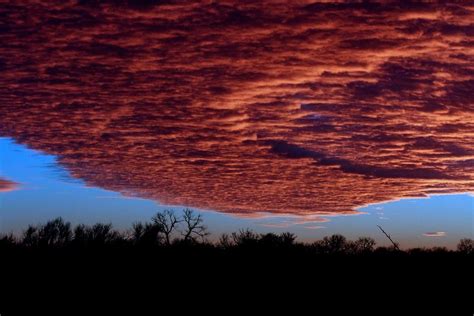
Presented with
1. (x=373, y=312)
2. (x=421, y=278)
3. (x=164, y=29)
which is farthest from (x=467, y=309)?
(x=164, y=29)

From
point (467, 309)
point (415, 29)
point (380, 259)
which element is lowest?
point (467, 309)

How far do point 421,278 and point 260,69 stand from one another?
9602mm

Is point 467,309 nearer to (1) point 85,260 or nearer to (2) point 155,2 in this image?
(2) point 155,2

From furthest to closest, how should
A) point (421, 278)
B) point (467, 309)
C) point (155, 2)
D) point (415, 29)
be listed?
point (421, 278) → point (467, 309) → point (415, 29) → point (155, 2)

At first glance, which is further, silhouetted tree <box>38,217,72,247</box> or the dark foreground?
silhouetted tree <box>38,217,72,247</box>

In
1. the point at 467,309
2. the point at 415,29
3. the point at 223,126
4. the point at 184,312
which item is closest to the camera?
the point at 415,29

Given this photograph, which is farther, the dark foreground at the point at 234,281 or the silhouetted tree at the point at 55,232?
the silhouetted tree at the point at 55,232

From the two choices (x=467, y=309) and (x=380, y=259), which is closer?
(x=467, y=309)

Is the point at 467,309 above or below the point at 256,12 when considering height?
below

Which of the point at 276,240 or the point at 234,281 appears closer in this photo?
the point at 234,281

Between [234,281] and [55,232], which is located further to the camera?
[55,232]

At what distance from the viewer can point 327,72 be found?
14586 mm

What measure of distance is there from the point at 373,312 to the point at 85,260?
12130mm

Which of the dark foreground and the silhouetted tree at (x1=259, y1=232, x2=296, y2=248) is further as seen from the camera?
the silhouetted tree at (x1=259, y1=232, x2=296, y2=248)
